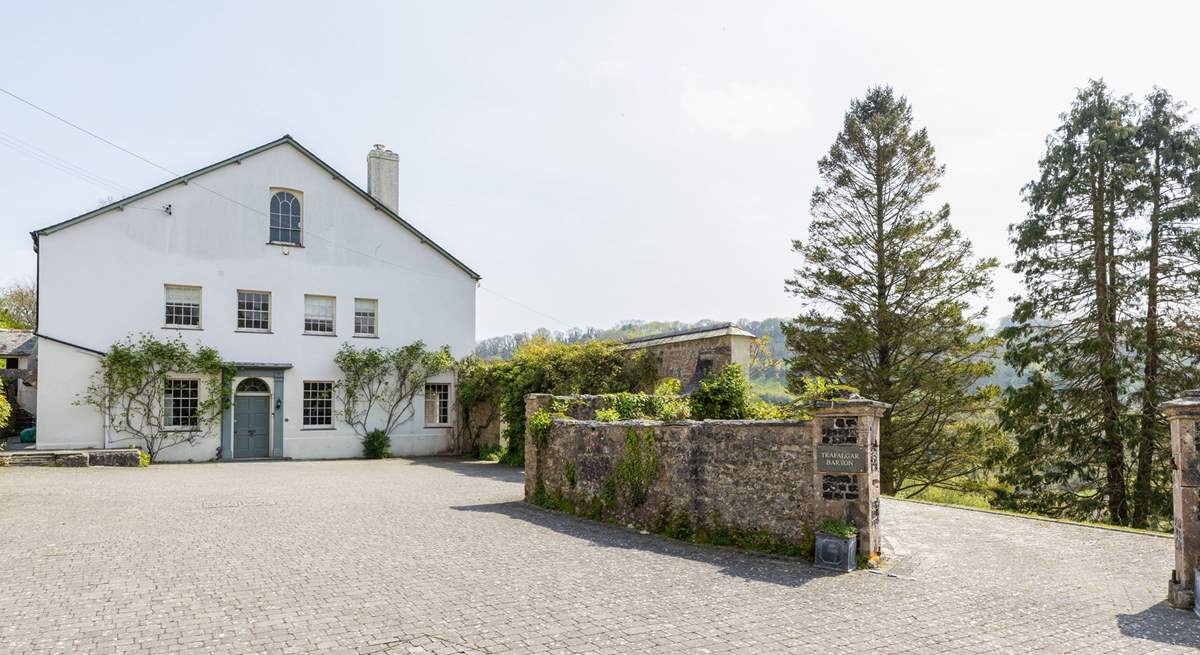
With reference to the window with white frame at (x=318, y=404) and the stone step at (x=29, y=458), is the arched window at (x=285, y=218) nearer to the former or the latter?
the window with white frame at (x=318, y=404)

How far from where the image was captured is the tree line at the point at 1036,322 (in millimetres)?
18141

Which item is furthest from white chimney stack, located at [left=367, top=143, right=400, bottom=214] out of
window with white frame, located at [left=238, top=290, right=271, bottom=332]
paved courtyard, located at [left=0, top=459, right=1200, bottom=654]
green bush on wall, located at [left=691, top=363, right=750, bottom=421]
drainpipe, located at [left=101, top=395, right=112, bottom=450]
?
green bush on wall, located at [left=691, top=363, right=750, bottom=421]

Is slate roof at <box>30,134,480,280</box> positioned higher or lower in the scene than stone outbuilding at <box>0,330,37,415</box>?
higher

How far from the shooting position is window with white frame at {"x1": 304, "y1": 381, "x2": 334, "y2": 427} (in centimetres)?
2398

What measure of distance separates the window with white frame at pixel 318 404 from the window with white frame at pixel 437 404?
3.08 meters

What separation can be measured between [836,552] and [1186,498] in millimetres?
3251

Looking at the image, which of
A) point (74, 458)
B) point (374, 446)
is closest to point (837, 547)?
point (374, 446)

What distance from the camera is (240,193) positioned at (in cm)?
2339

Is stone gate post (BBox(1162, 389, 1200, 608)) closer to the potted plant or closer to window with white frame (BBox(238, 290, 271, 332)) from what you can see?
the potted plant

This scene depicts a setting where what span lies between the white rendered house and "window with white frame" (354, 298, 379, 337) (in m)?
0.04

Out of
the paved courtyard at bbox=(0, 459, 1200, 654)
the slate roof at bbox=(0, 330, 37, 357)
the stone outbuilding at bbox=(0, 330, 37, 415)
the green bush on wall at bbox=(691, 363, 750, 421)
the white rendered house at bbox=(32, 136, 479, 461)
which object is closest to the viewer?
the paved courtyard at bbox=(0, 459, 1200, 654)

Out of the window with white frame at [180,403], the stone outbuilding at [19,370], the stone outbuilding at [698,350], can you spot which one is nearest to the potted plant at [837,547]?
the stone outbuilding at [698,350]

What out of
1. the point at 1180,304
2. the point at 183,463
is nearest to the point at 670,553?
the point at 1180,304

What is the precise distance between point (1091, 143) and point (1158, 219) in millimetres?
2390
